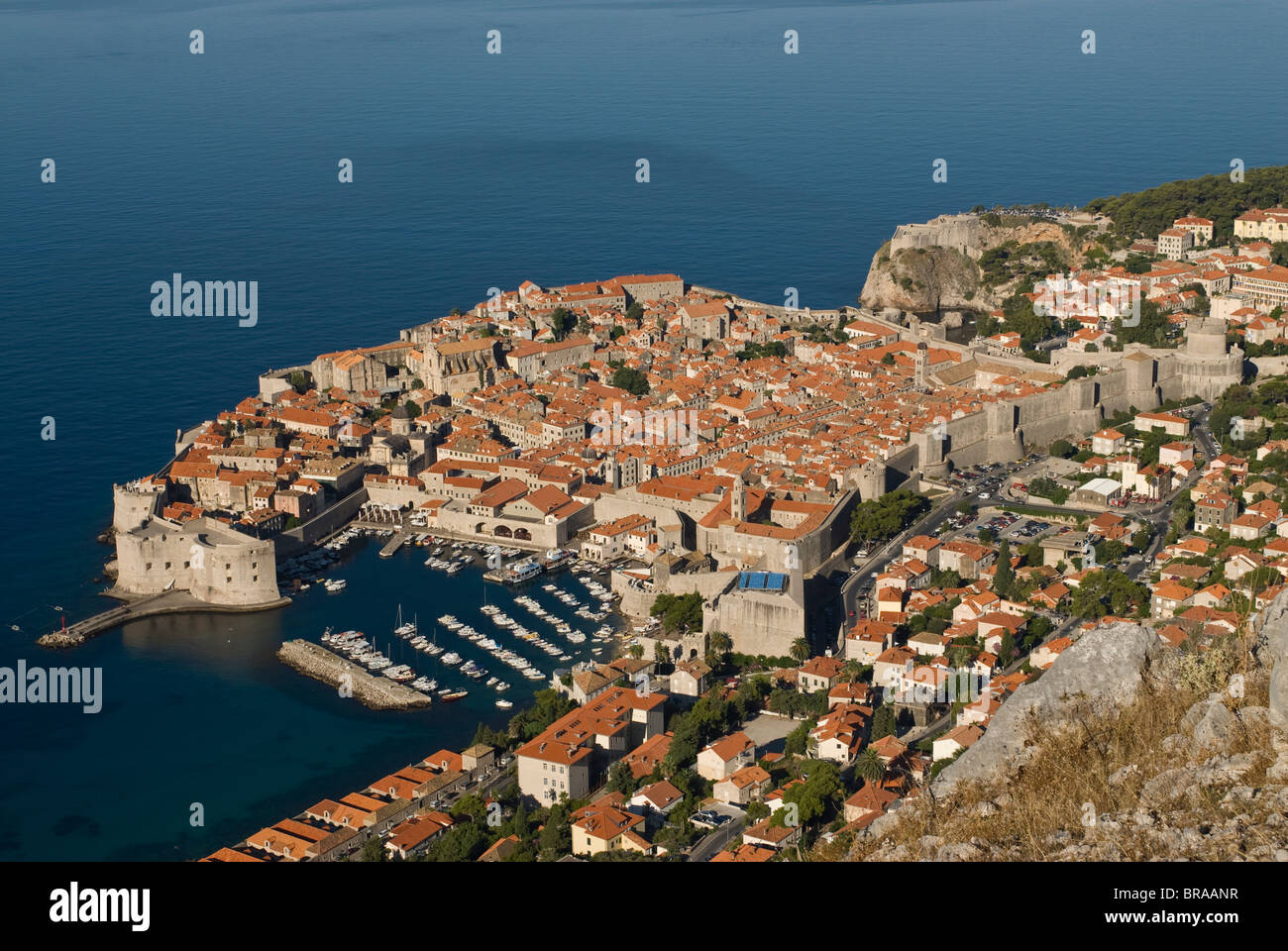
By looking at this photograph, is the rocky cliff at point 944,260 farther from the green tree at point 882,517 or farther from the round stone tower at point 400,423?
the green tree at point 882,517

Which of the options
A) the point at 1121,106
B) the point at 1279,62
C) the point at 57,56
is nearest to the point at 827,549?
the point at 1121,106

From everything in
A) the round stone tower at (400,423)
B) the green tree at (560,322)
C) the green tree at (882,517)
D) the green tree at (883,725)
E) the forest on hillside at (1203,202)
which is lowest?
the green tree at (883,725)

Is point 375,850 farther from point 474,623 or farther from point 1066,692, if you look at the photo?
point 1066,692

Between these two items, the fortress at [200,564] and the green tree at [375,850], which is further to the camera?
the fortress at [200,564]

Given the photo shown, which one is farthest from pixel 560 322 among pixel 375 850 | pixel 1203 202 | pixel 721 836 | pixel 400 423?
pixel 721 836

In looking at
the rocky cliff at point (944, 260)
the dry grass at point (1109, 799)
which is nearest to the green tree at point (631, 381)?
the rocky cliff at point (944, 260)
